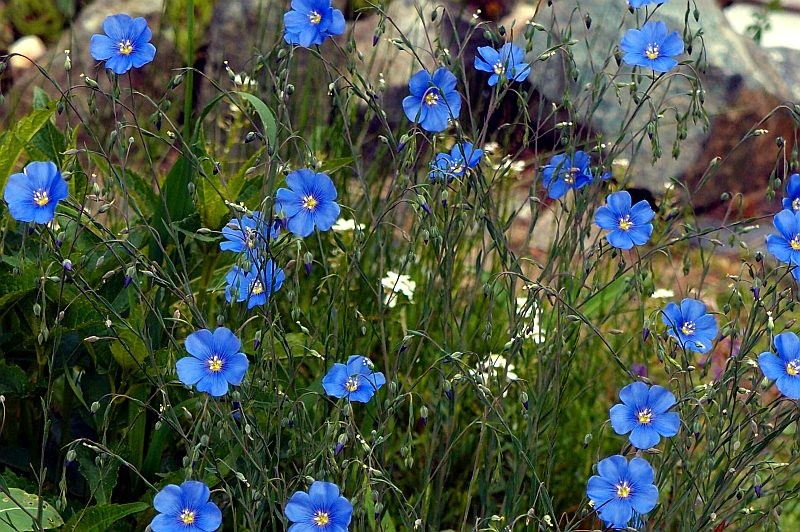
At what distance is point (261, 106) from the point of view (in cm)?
200

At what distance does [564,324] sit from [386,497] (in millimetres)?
678

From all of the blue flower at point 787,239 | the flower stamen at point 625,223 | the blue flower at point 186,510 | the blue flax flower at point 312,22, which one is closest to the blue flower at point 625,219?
the flower stamen at point 625,223

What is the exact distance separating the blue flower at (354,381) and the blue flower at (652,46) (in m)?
0.76

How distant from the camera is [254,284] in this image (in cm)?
177

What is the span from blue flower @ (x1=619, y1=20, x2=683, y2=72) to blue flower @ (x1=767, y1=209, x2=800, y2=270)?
377mm

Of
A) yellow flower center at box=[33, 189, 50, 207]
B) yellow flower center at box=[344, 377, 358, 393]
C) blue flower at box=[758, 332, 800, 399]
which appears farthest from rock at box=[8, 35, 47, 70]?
blue flower at box=[758, 332, 800, 399]

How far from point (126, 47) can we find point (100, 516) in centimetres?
86

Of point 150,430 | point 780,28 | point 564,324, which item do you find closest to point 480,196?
point 564,324

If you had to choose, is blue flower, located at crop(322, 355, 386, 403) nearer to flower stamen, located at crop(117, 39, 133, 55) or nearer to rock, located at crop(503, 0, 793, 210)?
flower stamen, located at crop(117, 39, 133, 55)

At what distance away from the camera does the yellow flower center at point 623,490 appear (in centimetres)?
172

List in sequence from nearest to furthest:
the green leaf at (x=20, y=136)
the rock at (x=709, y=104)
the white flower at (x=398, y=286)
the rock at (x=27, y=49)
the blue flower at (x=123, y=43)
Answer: the blue flower at (x=123, y=43) → the green leaf at (x=20, y=136) → the white flower at (x=398, y=286) → the rock at (x=709, y=104) → the rock at (x=27, y=49)

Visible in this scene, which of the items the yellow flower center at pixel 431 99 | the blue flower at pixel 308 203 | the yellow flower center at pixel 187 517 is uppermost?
the yellow flower center at pixel 431 99

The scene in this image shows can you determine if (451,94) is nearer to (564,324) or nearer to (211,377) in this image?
(564,324)

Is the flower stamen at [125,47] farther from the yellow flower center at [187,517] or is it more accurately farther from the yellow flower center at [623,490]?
the yellow flower center at [623,490]
